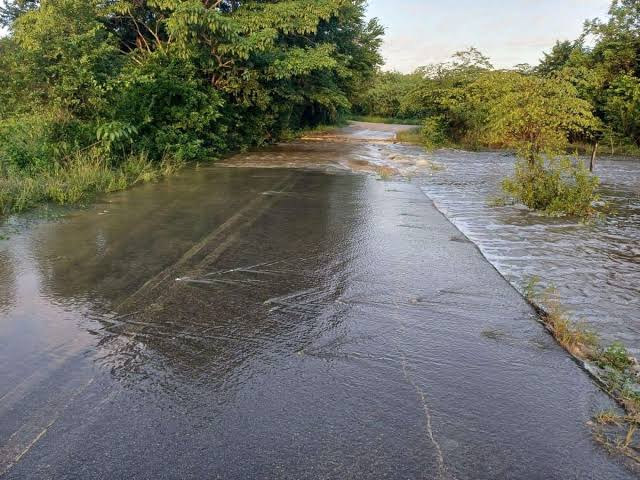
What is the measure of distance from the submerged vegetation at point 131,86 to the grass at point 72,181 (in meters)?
0.03

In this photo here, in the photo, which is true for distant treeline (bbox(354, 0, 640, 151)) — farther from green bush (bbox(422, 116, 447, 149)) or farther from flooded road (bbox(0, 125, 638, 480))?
flooded road (bbox(0, 125, 638, 480))

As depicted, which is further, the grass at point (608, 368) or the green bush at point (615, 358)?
the green bush at point (615, 358)

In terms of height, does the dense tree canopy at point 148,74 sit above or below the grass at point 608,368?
above

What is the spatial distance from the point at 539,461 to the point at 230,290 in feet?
10.8

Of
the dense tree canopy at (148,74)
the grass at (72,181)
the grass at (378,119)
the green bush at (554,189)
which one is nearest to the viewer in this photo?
the grass at (72,181)

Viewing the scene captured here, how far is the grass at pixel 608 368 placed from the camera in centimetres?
306

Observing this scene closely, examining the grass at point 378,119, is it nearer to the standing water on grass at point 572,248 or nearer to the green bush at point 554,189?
the standing water on grass at point 572,248

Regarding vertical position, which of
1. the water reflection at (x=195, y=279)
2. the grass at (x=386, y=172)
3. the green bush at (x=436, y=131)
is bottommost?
the water reflection at (x=195, y=279)

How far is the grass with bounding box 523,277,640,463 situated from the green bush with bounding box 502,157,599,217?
15.1 feet

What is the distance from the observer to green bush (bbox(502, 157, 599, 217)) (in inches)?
373

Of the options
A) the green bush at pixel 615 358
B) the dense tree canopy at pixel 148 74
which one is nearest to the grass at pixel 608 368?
the green bush at pixel 615 358

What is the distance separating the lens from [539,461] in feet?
9.38

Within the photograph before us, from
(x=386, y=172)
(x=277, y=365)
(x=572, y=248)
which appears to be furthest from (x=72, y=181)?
(x=572, y=248)

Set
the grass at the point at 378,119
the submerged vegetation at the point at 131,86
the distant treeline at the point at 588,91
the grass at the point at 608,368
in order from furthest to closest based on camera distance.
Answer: the grass at the point at 378,119
the distant treeline at the point at 588,91
the submerged vegetation at the point at 131,86
the grass at the point at 608,368
